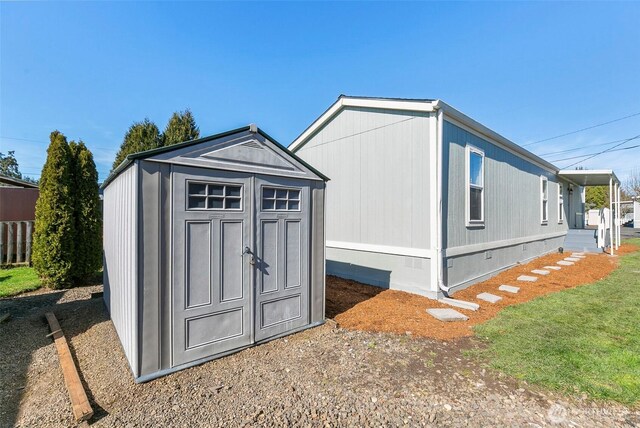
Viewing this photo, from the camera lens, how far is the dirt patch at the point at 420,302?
13.8ft

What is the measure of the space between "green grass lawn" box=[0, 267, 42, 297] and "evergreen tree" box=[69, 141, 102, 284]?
81cm

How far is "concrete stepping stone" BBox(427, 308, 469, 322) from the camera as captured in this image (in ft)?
14.8

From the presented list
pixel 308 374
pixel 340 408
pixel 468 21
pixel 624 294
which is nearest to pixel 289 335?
pixel 308 374

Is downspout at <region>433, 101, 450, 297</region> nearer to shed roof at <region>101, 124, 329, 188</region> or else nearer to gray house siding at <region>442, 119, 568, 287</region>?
gray house siding at <region>442, 119, 568, 287</region>

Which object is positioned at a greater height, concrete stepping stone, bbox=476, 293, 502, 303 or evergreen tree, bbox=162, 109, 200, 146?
evergreen tree, bbox=162, 109, 200, 146

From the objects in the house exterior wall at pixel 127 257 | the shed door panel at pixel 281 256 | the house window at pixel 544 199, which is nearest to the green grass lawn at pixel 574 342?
the shed door panel at pixel 281 256

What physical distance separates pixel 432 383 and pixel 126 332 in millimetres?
3292

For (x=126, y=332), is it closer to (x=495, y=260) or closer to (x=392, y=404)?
(x=392, y=404)

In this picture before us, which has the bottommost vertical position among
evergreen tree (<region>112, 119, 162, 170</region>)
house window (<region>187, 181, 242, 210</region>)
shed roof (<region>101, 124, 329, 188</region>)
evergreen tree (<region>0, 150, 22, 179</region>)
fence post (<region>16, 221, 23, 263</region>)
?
fence post (<region>16, 221, 23, 263</region>)

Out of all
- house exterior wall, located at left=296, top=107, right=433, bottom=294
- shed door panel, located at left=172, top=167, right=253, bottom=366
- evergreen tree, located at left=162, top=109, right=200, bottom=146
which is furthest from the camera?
evergreen tree, located at left=162, top=109, right=200, bottom=146

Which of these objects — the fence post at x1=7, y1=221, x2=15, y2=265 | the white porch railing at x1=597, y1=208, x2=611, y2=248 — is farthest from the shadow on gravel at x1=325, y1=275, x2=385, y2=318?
the white porch railing at x1=597, y1=208, x2=611, y2=248

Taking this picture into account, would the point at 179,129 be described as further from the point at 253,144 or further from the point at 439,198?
the point at 439,198

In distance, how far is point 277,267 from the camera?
3.68 m

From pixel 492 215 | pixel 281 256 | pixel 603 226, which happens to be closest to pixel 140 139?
pixel 281 256
